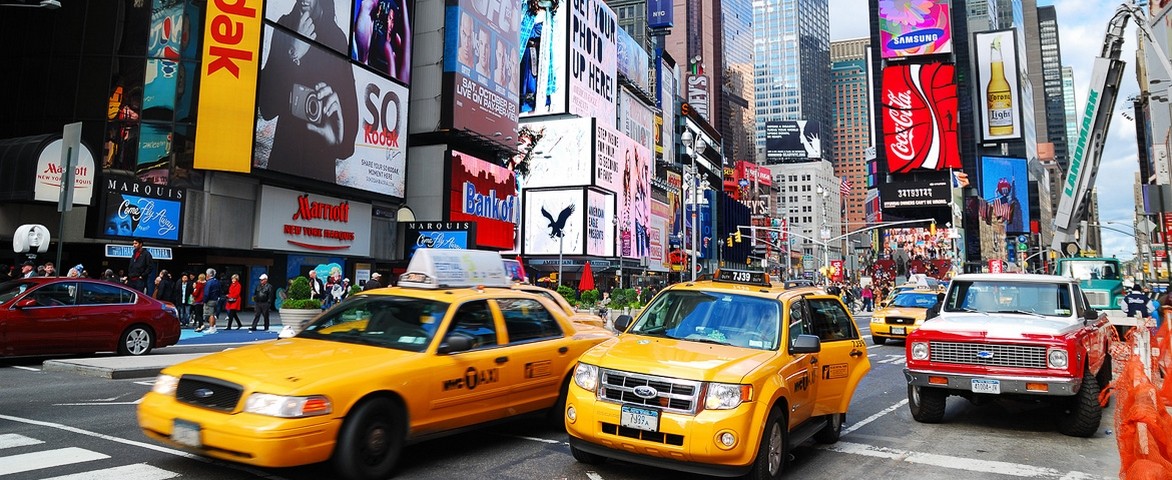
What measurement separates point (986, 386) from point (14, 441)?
32.3ft

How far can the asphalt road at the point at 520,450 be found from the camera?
5.75 metres

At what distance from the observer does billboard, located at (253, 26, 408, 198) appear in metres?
29.3

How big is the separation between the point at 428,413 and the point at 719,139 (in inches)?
5265

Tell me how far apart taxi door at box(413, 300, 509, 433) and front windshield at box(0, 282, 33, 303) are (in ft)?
29.6

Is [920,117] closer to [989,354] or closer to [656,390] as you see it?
[989,354]

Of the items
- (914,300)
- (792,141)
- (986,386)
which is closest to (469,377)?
(986,386)

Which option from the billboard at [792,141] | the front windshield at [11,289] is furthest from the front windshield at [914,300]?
the billboard at [792,141]

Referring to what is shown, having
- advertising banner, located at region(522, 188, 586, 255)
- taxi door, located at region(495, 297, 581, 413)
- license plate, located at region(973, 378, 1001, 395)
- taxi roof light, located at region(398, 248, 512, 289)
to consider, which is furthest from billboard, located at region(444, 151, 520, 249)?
license plate, located at region(973, 378, 1001, 395)

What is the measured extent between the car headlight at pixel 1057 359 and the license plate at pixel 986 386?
565 mm

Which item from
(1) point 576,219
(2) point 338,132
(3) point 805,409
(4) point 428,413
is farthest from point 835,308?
(1) point 576,219

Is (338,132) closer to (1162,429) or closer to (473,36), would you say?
(473,36)

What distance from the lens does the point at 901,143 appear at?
106 metres

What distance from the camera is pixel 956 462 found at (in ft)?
22.6

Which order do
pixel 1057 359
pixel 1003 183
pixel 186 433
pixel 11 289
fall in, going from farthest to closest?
pixel 1003 183
pixel 11 289
pixel 1057 359
pixel 186 433
